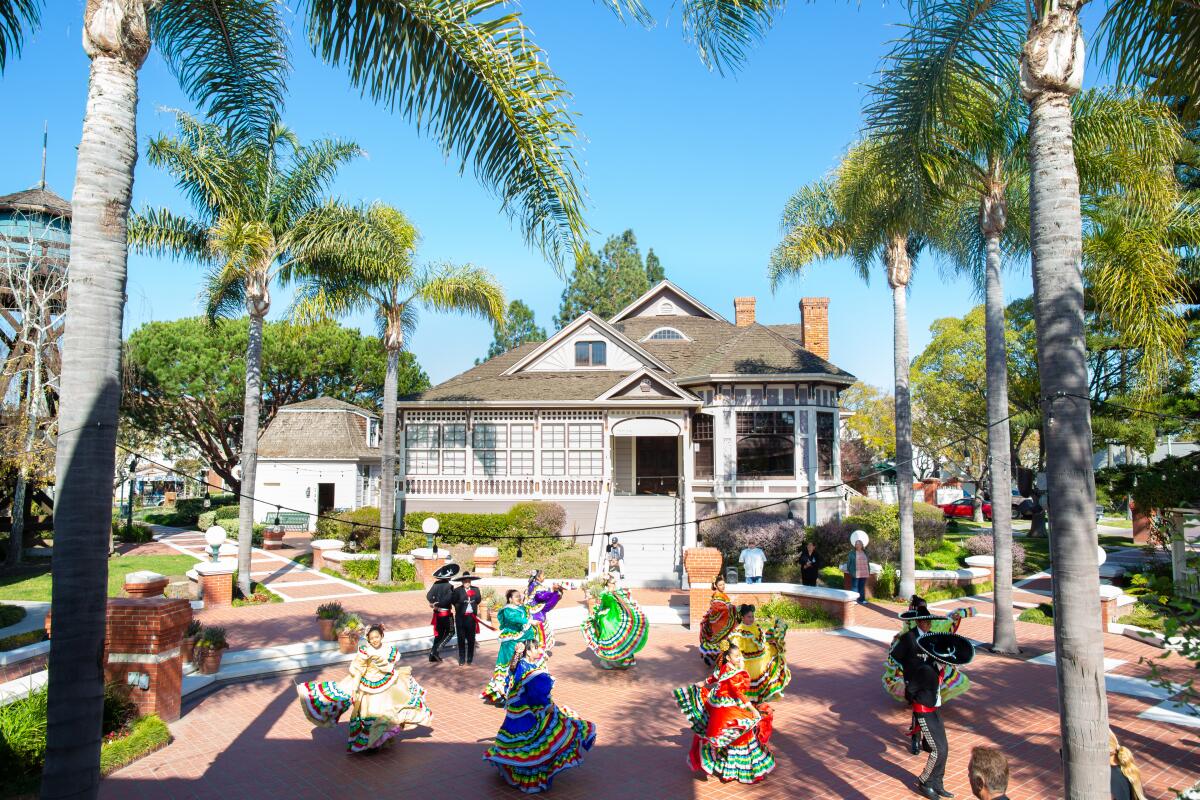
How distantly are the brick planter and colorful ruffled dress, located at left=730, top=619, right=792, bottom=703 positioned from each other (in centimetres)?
842

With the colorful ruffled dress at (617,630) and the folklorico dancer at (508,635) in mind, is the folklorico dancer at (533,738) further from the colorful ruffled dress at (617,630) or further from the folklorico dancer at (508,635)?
the colorful ruffled dress at (617,630)

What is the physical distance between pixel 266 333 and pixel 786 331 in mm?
28843

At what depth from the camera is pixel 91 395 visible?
4535mm

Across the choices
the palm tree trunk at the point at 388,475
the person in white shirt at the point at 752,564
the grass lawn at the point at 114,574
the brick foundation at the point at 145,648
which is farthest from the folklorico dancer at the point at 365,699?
the palm tree trunk at the point at 388,475

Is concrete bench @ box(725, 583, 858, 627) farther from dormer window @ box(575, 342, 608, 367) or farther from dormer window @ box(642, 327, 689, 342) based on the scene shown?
dormer window @ box(642, 327, 689, 342)

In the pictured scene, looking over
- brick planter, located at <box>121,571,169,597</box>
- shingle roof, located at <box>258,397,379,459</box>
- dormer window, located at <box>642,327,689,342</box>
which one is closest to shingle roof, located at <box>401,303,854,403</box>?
dormer window, located at <box>642,327,689,342</box>

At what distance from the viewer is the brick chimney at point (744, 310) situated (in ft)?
121

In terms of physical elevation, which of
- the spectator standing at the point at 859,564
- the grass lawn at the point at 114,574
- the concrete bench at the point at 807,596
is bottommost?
the grass lawn at the point at 114,574

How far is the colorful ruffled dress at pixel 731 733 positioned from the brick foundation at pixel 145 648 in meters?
6.50

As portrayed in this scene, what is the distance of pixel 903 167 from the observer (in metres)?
9.21

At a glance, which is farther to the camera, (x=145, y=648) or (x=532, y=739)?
(x=145, y=648)

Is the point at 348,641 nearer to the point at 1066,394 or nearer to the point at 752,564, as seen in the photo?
the point at 752,564

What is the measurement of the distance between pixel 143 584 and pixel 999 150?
15233mm

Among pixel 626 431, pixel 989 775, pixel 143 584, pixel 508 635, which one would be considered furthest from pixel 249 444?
pixel 989 775
